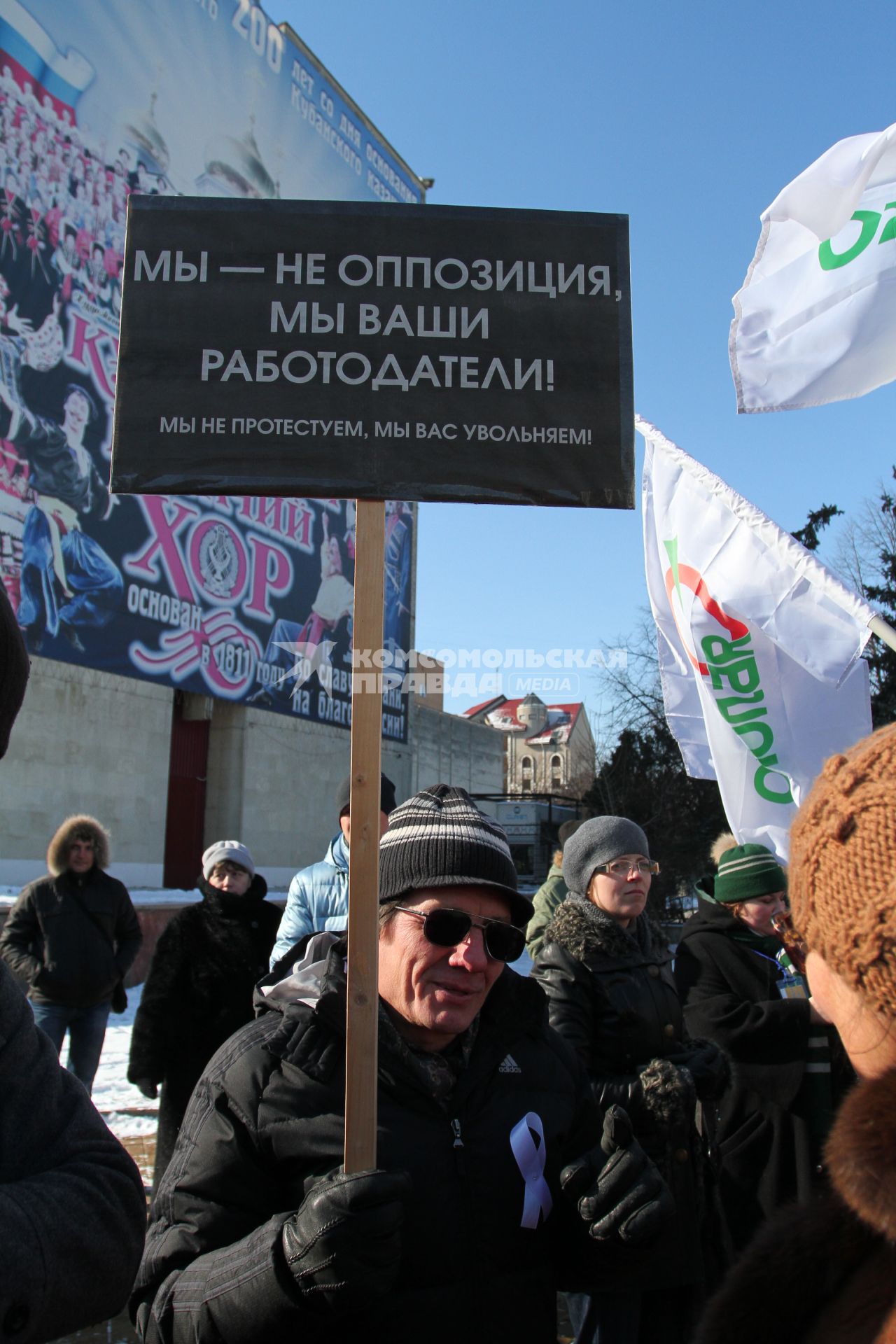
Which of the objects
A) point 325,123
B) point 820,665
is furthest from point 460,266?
point 325,123

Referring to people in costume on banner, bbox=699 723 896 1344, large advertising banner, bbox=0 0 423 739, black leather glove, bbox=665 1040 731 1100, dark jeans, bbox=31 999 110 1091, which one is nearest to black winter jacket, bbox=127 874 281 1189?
dark jeans, bbox=31 999 110 1091

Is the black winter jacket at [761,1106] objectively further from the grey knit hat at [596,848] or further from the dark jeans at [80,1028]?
the dark jeans at [80,1028]

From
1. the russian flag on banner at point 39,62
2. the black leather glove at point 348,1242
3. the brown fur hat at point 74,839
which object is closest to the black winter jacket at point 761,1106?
the black leather glove at point 348,1242

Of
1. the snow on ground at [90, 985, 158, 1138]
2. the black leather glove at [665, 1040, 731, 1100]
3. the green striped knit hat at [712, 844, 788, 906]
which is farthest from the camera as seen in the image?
the snow on ground at [90, 985, 158, 1138]

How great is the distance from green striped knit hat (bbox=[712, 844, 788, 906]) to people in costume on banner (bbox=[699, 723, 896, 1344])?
279 centimetres


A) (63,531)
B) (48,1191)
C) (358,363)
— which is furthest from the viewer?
(63,531)

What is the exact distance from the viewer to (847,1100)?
1.15 meters

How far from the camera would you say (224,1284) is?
66.8 inches

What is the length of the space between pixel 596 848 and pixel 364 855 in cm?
183

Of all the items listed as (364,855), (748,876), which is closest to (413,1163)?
(364,855)

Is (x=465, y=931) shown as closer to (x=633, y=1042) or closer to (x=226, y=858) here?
(x=633, y=1042)

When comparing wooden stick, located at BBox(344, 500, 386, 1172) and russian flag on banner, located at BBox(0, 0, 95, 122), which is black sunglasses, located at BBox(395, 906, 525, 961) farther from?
russian flag on banner, located at BBox(0, 0, 95, 122)

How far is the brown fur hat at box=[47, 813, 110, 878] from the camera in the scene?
6438mm

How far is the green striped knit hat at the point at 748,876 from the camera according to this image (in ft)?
13.1
